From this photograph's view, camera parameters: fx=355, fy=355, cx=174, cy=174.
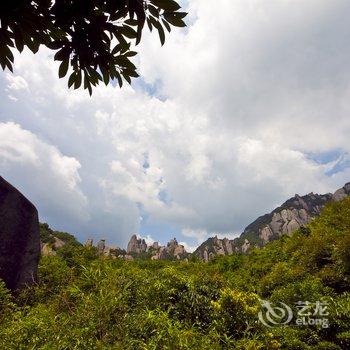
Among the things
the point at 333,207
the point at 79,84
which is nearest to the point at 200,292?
the point at 79,84

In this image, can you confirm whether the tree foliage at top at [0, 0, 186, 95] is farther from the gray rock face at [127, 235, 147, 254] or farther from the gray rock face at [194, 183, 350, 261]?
the gray rock face at [127, 235, 147, 254]

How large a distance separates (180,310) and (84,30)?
444 inches

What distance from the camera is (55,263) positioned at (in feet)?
89.4

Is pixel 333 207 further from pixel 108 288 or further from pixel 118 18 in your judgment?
pixel 118 18

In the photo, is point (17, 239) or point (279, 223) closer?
point (17, 239)

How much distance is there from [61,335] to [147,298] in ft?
15.2

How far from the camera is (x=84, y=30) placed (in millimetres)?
1964

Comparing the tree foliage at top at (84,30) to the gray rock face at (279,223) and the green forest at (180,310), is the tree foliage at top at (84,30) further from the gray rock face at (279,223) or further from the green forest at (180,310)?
the gray rock face at (279,223)

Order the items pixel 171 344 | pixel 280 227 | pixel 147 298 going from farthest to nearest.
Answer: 1. pixel 280 227
2. pixel 147 298
3. pixel 171 344

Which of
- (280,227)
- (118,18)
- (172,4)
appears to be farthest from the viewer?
(280,227)

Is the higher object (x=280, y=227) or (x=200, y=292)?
(x=280, y=227)
